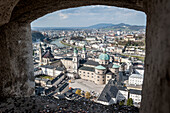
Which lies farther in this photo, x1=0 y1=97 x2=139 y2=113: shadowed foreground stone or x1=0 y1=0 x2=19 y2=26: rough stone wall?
x1=0 y1=97 x2=139 y2=113: shadowed foreground stone

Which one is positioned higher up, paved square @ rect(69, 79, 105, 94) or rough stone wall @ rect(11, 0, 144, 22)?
rough stone wall @ rect(11, 0, 144, 22)

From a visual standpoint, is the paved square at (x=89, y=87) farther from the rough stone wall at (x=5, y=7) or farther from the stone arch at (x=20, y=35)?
the rough stone wall at (x=5, y=7)

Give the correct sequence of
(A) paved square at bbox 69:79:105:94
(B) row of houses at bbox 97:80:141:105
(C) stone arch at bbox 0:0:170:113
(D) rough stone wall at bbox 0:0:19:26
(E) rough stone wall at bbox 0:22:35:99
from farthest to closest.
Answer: (A) paved square at bbox 69:79:105:94 < (B) row of houses at bbox 97:80:141:105 < (E) rough stone wall at bbox 0:22:35:99 < (C) stone arch at bbox 0:0:170:113 < (D) rough stone wall at bbox 0:0:19:26

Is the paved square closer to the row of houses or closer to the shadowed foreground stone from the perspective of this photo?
the row of houses

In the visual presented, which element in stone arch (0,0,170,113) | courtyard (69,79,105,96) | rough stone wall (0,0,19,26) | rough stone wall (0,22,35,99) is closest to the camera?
rough stone wall (0,0,19,26)

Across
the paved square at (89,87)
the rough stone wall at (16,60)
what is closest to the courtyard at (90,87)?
the paved square at (89,87)

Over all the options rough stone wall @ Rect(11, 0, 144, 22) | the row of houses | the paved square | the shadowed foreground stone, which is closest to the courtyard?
the paved square

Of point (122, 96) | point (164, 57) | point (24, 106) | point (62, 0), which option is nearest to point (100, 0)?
point (62, 0)

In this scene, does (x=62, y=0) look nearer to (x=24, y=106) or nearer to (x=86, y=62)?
(x=24, y=106)

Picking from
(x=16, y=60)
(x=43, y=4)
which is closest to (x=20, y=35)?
(x=16, y=60)
